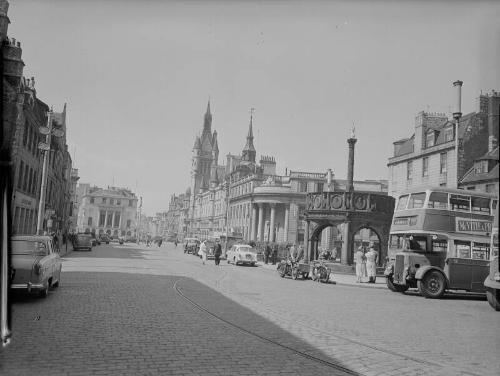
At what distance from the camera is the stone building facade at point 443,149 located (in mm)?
34781

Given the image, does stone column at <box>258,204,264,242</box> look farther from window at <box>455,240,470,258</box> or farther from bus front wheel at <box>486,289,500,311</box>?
bus front wheel at <box>486,289,500,311</box>

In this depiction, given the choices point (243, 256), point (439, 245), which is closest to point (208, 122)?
point (243, 256)

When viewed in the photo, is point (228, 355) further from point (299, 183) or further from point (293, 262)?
point (299, 183)

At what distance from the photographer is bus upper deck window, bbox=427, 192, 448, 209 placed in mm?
17578

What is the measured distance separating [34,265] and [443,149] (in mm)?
33542

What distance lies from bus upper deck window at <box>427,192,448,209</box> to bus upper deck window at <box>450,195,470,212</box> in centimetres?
26

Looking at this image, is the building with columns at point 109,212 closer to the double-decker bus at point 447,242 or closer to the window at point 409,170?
the window at point 409,170

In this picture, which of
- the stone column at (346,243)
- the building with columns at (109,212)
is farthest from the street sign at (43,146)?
the building with columns at (109,212)

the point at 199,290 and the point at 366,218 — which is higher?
the point at 366,218

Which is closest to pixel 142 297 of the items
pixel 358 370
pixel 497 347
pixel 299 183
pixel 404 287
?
pixel 358 370

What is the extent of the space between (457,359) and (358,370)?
213cm

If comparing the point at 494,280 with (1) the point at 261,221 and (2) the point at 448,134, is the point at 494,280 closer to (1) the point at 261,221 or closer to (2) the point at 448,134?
(2) the point at 448,134

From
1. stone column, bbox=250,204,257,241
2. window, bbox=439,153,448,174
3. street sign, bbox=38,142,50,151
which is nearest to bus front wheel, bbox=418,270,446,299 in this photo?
street sign, bbox=38,142,50,151

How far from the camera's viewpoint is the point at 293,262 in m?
23.2
